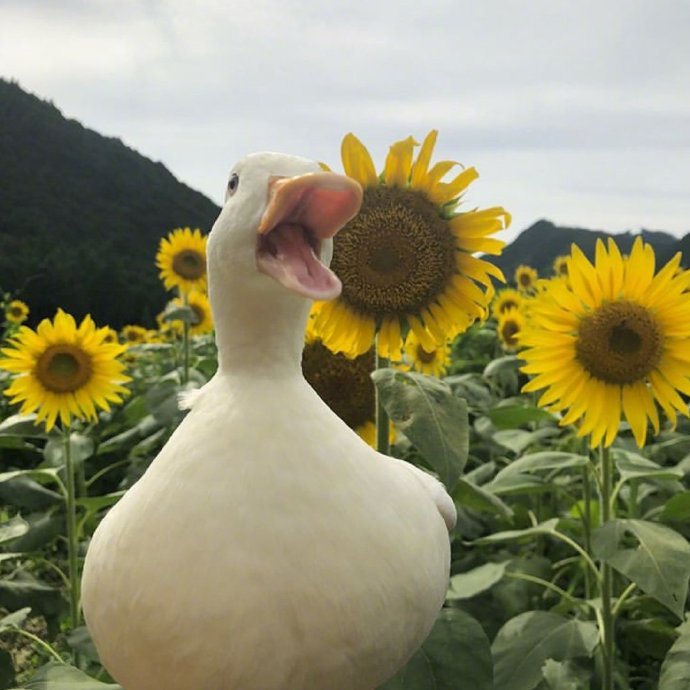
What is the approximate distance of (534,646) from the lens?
3.76 feet

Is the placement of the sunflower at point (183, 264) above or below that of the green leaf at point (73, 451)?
above

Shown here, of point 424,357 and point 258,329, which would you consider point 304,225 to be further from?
point 424,357

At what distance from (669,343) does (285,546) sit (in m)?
0.90

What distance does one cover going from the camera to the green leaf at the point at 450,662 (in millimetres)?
857

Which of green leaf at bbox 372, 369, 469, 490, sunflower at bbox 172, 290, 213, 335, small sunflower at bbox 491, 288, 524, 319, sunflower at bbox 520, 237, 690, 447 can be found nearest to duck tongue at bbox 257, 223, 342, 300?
green leaf at bbox 372, 369, 469, 490

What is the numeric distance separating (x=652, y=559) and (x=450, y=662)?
11.7 inches

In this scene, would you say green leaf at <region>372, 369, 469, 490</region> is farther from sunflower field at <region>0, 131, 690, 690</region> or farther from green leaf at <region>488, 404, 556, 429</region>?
green leaf at <region>488, 404, 556, 429</region>

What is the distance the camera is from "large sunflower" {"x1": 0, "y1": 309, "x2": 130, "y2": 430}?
173 cm

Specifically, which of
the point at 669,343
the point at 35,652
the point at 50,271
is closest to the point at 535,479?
the point at 669,343

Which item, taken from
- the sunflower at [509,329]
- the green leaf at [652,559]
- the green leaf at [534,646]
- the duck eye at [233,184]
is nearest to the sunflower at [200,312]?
the sunflower at [509,329]

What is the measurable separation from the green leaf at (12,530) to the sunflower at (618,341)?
0.79 meters

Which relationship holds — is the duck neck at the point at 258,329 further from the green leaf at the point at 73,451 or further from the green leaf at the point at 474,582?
the green leaf at the point at 73,451

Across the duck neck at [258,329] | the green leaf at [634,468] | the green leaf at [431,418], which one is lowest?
the green leaf at [634,468]

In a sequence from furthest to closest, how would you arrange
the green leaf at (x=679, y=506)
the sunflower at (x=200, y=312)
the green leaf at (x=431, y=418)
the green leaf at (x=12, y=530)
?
the sunflower at (x=200, y=312)
the green leaf at (x=679, y=506)
the green leaf at (x=12, y=530)
the green leaf at (x=431, y=418)
